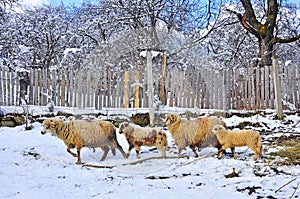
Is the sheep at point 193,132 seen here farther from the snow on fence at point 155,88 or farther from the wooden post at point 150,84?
the wooden post at point 150,84

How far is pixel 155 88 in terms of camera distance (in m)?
6.78

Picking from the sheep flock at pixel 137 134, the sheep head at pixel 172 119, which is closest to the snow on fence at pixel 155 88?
the sheep head at pixel 172 119

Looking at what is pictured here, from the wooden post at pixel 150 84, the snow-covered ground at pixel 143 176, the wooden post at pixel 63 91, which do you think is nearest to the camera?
the snow-covered ground at pixel 143 176

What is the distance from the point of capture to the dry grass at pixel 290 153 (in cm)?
367

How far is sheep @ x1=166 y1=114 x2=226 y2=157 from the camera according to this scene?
418 cm

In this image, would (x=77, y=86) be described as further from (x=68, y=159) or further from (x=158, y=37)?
(x=68, y=159)

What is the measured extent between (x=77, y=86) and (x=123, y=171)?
14.5ft

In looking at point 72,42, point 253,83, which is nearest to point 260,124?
point 253,83

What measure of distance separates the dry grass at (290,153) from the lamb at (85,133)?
1953 mm

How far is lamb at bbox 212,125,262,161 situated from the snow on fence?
160 cm

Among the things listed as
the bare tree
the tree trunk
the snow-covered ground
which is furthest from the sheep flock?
the bare tree

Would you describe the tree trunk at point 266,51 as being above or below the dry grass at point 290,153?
above

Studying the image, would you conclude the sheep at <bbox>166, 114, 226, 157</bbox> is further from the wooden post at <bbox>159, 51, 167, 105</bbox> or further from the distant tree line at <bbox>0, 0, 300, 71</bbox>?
the wooden post at <bbox>159, 51, 167, 105</bbox>

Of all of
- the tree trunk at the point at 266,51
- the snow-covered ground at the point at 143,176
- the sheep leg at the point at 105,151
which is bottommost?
the snow-covered ground at the point at 143,176
